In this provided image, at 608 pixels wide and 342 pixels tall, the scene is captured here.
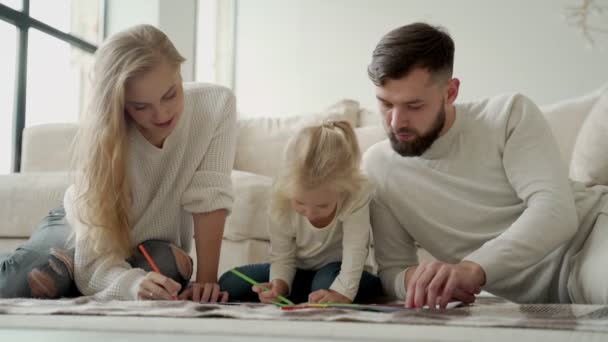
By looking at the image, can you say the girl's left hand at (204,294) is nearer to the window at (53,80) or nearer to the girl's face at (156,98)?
the girl's face at (156,98)

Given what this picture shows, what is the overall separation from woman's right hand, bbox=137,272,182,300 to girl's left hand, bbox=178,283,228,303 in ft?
0.42

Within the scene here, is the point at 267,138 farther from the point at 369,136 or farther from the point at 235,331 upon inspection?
the point at 235,331

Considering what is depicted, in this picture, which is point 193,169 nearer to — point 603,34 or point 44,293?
point 44,293

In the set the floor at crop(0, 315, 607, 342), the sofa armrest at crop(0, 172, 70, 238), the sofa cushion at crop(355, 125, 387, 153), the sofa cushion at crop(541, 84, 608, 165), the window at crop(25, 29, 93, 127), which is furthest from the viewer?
the window at crop(25, 29, 93, 127)

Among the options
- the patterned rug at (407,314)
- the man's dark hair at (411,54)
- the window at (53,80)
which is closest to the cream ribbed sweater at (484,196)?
the man's dark hair at (411,54)

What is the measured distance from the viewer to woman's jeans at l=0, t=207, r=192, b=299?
4.59 feet

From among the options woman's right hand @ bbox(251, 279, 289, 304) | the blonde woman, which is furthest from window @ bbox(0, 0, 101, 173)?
woman's right hand @ bbox(251, 279, 289, 304)

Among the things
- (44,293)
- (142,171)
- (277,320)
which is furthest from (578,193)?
(44,293)

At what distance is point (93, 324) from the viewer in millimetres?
780

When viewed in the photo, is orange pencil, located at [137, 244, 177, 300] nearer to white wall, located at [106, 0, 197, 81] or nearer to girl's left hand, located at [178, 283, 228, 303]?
girl's left hand, located at [178, 283, 228, 303]

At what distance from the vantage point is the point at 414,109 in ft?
4.25

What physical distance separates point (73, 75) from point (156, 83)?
91.6 inches

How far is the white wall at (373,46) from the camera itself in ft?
12.5

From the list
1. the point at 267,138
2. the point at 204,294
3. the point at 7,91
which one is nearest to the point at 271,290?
the point at 204,294
